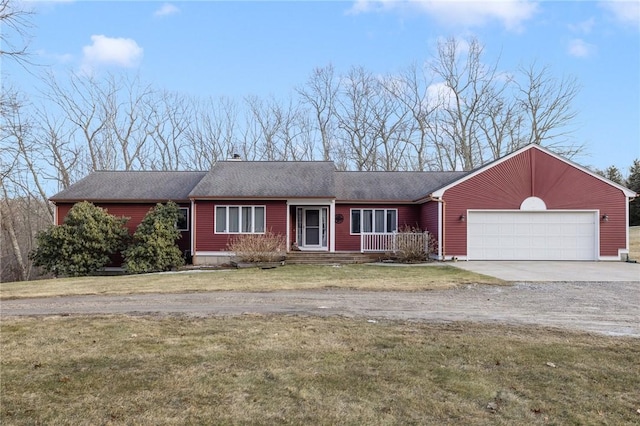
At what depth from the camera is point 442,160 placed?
34.8m

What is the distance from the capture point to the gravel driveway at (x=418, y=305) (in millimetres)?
6758

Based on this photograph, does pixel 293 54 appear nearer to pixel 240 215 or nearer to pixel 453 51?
pixel 240 215

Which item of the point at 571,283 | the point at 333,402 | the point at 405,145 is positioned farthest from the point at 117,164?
the point at 333,402

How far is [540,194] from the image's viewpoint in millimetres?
17047

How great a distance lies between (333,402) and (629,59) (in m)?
20.4

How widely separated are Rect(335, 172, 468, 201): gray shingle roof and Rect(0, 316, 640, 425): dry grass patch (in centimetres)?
1327

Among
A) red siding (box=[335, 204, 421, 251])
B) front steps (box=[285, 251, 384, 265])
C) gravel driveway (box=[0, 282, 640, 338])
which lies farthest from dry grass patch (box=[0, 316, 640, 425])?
red siding (box=[335, 204, 421, 251])

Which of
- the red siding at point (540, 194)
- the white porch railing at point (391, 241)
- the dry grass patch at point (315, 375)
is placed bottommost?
the dry grass patch at point (315, 375)

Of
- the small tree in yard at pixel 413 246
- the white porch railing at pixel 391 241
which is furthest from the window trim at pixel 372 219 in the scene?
the small tree in yard at pixel 413 246

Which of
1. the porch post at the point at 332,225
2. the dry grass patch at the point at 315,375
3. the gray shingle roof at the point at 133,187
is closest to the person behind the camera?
the dry grass patch at the point at 315,375

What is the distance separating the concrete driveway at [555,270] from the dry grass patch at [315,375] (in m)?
6.95

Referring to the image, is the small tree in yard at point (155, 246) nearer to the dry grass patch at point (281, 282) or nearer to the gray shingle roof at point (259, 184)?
the gray shingle roof at point (259, 184)

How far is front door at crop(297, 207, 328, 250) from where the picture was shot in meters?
19.1

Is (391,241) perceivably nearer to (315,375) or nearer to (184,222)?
(184,222)
